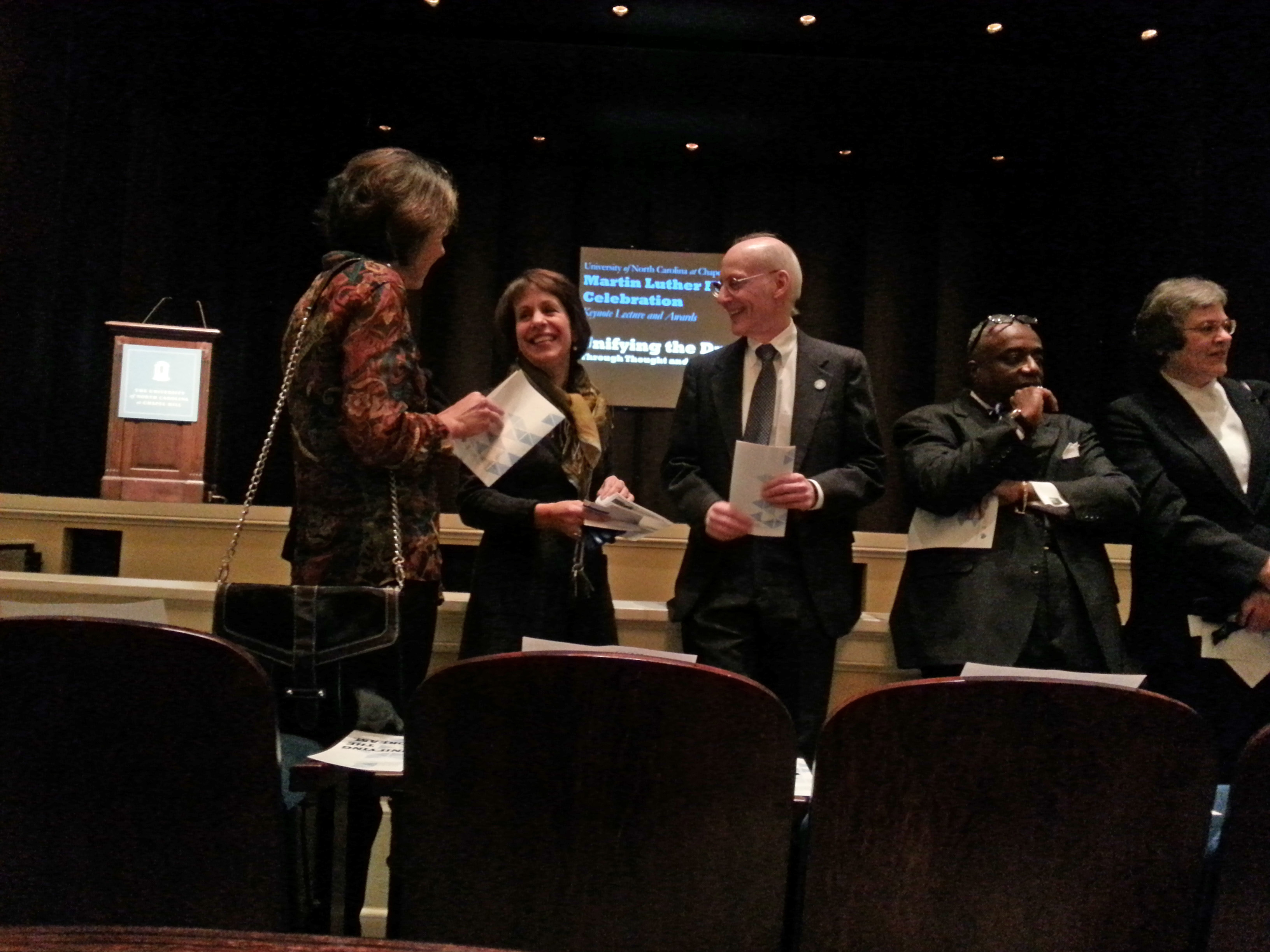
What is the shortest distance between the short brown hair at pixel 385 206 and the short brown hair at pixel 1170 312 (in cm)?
176

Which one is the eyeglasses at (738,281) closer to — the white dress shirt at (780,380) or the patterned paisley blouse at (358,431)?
the white dress shirt at (780,380)

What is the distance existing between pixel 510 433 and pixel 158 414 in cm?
398

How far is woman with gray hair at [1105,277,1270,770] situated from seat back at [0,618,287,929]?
2.05 m

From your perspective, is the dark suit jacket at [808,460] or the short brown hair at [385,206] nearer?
the short brown hair at [385,206]

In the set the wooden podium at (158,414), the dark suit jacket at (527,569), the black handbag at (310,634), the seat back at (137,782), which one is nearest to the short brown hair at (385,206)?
the dark suit jacket at (527,569)

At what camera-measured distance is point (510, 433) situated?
2084 mm

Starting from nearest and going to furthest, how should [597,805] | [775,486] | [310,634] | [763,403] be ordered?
[597,805], [310,634], [775,486], [763,403]

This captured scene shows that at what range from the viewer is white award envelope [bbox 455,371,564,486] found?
205cm

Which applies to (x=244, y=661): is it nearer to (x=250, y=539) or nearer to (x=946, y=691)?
(x=946, y=691)

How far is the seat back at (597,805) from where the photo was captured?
100 cm

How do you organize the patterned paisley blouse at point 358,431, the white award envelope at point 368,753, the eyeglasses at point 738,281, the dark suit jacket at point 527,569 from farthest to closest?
the eyeglasses at point 738,281 → the dark suit jacket at point 527,569 → the patterned paisley blouse at point 358,431 → the white award envelope at point 368,753

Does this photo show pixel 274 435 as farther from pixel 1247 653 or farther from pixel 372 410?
pixel 1247 653

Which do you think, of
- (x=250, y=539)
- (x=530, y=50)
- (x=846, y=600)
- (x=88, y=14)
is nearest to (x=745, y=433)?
(x=846, y=600)

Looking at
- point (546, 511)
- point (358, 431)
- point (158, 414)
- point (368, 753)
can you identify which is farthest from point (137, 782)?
point (158, 414)
